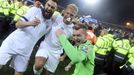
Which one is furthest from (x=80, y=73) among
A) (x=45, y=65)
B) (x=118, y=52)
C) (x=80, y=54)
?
(x=118, y=52)

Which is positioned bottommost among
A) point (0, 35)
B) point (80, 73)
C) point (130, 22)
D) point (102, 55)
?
point (130, 22)

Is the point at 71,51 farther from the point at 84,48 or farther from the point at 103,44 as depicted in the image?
the point at 103,44

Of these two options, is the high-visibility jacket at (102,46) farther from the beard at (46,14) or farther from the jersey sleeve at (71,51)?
the jersey sleeve at (71,51)

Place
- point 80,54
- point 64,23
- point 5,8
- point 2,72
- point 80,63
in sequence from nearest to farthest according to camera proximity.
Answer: point 80,54 < point 80,63 < point 64,23 < point 2,72 < point 5,8

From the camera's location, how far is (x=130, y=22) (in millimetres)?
42688

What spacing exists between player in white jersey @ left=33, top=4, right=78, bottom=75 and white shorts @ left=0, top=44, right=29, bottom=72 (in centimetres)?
41

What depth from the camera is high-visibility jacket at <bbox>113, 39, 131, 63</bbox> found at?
31.5 feet

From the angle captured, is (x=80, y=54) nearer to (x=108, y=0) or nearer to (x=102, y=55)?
(x=102, y=55)

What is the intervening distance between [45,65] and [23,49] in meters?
1.02

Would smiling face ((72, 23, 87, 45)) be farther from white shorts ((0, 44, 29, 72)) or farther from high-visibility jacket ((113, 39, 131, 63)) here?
high-visibility jacket ((113, 39, 131, 63))

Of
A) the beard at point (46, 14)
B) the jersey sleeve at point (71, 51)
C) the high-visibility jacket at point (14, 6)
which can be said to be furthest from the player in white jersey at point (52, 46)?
the high-visibility jacket at point (14, 6)

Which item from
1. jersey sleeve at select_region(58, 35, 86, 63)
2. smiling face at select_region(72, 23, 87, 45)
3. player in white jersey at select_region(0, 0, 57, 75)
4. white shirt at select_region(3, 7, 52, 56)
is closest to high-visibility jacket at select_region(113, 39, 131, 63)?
player in white jersey at select_region(0, 0, 57, 75)

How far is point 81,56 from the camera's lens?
15.9 ft

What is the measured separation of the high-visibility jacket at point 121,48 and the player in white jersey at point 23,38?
329cm
